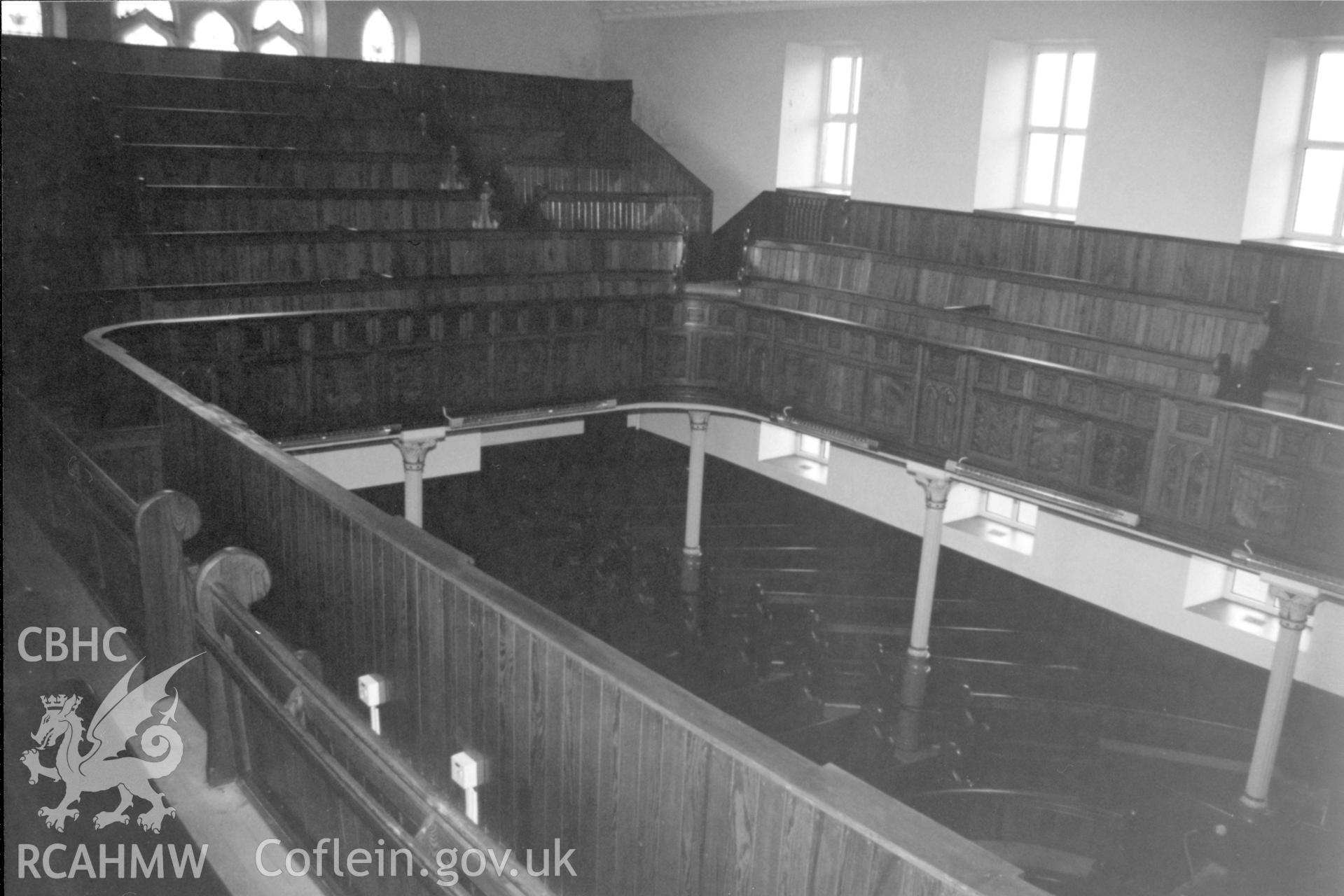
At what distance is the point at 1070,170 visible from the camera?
1402 cm

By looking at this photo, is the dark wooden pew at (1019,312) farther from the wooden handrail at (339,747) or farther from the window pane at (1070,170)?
the wooden handrail at (339,747)

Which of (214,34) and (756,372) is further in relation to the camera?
Answer: (214,34)

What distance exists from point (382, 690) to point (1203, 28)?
11457mm

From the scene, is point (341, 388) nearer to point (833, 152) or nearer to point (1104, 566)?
point (1104, 566)

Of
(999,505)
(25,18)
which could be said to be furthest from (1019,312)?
(25,18)

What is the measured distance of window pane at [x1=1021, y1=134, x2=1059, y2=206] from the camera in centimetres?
1418

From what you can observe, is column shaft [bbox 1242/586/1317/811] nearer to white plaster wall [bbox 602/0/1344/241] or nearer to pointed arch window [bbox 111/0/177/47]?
white plaster wall [bbox 602/0/1344/241]

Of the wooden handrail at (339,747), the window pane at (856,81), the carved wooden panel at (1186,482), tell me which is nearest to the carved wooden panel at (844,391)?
the carved wooden panel at (1186,482)

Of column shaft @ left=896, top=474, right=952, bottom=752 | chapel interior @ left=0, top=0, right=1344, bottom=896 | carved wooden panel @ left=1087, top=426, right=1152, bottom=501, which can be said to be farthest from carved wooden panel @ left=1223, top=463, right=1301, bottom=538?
column shaft @ left=896, top=474, right=952, bottom=752

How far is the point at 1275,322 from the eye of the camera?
11.0 m

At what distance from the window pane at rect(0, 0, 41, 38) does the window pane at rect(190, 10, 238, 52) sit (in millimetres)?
2022

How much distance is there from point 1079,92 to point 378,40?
986cm

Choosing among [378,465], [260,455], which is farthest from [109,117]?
[260,455]

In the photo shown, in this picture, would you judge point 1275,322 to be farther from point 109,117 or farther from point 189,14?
point 189,14
